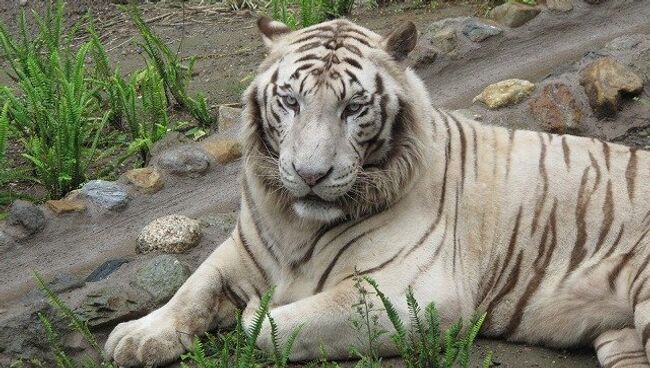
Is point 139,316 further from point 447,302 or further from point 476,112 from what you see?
point 476,112

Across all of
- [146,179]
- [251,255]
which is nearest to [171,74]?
[146,179]

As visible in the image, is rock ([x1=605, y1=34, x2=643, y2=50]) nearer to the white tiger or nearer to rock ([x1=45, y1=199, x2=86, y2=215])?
the white tiger

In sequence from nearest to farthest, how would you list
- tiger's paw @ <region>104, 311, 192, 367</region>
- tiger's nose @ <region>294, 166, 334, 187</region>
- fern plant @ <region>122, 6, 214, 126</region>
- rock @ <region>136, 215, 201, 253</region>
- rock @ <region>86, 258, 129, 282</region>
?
tiger's nose @ <region>294, 166, 334, 187</region> < tiger's paw @ <region>104, 311, 192, 367</region> < rock @ <region>86, 258, 129, 282</region> < rock @ <region>136, 215, 201, 253</region> < fern plant @ <region>122, 6, 214, 126</region>

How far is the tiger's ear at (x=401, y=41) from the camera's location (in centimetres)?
350

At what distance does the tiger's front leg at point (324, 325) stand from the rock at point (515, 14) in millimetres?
3806

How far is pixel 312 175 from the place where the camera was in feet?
10.5

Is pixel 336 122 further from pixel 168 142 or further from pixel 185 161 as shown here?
pixel 168 142

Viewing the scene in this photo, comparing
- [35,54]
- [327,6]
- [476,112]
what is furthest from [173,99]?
[476,112]

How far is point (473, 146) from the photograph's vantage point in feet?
12.3

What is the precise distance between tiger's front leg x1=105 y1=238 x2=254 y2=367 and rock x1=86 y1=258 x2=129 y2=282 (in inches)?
24.7

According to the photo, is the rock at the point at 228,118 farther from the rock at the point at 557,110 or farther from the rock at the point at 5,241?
the rock at the point at 557,110

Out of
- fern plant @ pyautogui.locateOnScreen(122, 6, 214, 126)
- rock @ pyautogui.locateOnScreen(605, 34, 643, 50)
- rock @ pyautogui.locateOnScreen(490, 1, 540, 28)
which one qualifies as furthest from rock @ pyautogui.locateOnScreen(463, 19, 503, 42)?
fern plant @ pyautogui.locateOnScreen(122, 6, 214, 126)

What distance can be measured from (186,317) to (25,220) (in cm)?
145

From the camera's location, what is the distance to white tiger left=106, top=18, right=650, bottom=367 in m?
3.34
